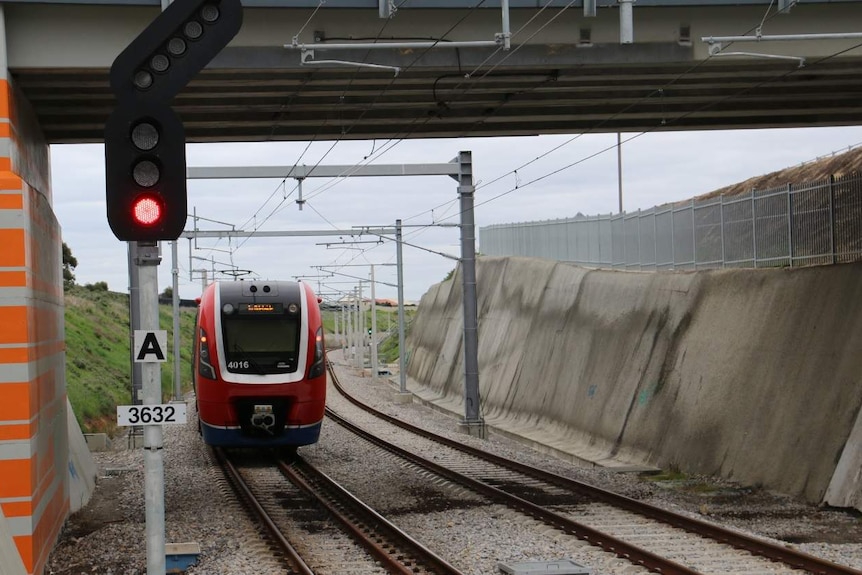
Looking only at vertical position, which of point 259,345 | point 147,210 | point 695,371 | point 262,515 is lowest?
point 262,515

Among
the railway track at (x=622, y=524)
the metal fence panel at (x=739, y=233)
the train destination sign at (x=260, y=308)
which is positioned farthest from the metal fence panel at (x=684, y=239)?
the train destination sign at (x=260, y=308)

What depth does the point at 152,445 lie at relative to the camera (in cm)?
686

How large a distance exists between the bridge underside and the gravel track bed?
5.61m

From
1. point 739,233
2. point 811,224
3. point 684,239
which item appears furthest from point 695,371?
point 684,239

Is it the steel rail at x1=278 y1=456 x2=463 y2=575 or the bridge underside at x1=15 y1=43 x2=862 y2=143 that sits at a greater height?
the bridge underside at x1=15 y1=43 x2=862 y2=143

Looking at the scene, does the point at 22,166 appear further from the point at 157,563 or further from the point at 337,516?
the point at 157,563

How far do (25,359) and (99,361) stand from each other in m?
39.4

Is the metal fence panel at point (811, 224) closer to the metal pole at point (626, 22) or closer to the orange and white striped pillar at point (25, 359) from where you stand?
the metal pole at point (626, 22)

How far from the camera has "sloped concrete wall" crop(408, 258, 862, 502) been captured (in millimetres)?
17188

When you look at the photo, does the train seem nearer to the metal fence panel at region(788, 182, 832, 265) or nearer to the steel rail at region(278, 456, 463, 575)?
the steel rail at region(278, 456, 463, 575)

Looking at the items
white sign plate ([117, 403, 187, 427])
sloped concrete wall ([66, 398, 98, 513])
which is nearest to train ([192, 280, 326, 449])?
sloped concrete wall ([66, 398, 98, 513])

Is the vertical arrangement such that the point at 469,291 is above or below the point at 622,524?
above

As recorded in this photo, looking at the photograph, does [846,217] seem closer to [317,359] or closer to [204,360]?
[317,359]

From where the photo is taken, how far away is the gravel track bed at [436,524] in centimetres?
1216
